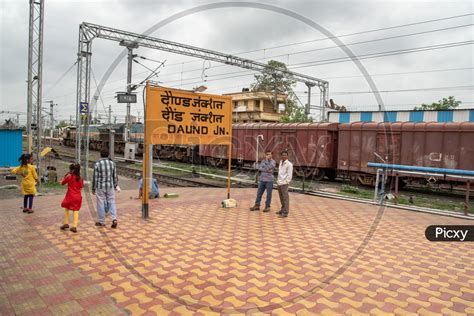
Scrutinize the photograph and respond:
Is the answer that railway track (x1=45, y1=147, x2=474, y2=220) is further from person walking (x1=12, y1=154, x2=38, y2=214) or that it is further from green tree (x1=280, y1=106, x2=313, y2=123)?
green tree (x1=280, y1=106, x2=313, y2=123)

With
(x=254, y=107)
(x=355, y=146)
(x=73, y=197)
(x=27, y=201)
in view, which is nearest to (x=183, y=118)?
(x=73, y=197)

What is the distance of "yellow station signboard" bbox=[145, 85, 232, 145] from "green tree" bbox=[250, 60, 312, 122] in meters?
18.1

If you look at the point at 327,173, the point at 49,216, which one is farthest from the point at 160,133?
the point at 327,173

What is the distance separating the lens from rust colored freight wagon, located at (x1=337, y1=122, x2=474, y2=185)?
40.7ft

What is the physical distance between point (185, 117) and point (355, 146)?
9503 millimetres

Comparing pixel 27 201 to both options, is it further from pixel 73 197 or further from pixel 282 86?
pixel 282 86

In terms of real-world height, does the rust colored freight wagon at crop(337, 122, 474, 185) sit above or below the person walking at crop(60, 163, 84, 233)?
above

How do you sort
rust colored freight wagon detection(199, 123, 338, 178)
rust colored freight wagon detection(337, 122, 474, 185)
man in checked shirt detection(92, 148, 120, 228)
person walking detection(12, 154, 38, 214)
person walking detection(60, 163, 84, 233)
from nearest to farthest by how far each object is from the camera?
person walking detection(60, 163, 84, 233), man in checked shirt detection(92, 148, 120, 228), person walking detection(12, 154, 38, 214), rust colored freight wagon detection(337, 122, 474, 185), rust colored freight wagon detection(199, 123, 338, 178)

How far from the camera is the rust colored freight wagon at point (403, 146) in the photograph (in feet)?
40.7

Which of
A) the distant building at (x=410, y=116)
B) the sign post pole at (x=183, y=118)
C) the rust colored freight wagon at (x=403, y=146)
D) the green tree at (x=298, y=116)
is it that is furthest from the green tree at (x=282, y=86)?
the sign post pole at (x=183, y=118)

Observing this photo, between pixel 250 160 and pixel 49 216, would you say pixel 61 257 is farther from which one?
pixel 250 160

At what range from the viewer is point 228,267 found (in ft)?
14.7

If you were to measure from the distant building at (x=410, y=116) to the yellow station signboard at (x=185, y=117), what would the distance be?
18.9m

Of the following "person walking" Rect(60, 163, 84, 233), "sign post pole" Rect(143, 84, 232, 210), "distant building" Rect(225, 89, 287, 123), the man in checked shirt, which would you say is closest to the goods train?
"sign post pole" Rect(143, 84, 232, 210)
